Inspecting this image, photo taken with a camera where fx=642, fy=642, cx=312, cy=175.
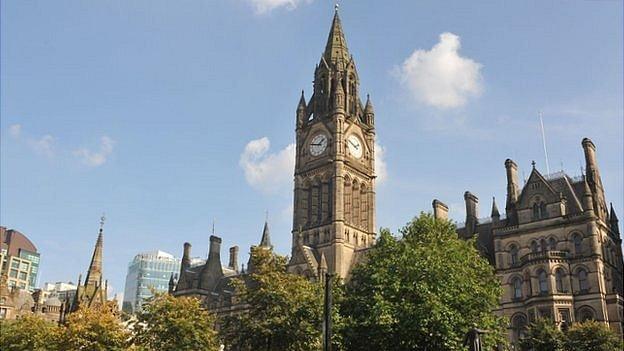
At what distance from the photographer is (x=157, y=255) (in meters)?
197

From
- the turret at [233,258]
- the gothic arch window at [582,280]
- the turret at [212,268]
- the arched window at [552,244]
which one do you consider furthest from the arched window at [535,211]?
the turret at [233,258]

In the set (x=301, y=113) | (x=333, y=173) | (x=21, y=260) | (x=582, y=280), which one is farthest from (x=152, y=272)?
(x=582, y=280)

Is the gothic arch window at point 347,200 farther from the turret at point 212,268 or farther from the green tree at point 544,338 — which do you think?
the green tree at point 544,338

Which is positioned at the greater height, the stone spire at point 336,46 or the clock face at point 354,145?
the stone spire at point 336,46

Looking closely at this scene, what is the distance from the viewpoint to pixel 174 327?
44094 mm

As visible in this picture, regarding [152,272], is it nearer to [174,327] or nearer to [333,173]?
[333,173]

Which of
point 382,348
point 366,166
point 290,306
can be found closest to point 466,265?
point 382,348

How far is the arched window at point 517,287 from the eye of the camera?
5544 centimetres

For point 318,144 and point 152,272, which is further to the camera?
point 152,272

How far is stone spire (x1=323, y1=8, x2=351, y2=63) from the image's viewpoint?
8706 centimetres

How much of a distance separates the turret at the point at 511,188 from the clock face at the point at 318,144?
2500 cm

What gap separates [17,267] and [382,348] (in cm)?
13361

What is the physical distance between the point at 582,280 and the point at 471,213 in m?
14.8

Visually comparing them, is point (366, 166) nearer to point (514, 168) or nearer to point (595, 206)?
point (514, 168)
